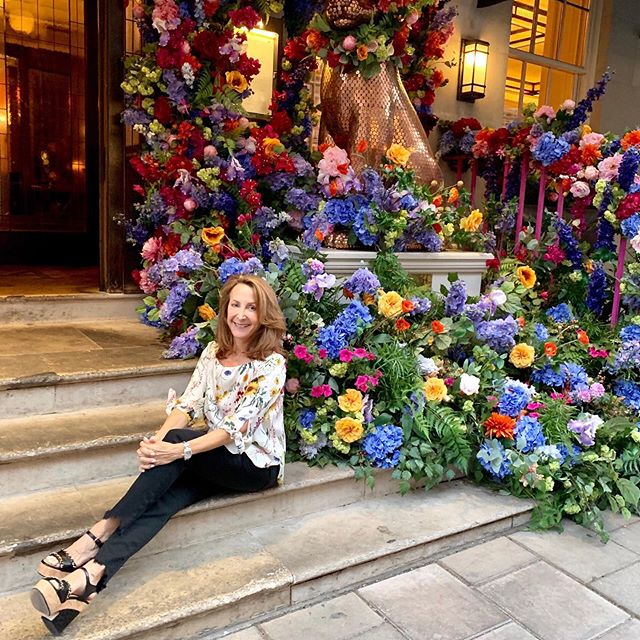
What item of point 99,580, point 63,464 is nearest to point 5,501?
point 63,464

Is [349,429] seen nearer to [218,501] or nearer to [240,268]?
[218,501]

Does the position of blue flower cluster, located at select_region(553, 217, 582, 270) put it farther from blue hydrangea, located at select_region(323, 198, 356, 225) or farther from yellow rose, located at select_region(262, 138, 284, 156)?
yellow rose, located at select_region(262, 138, 284, 156)

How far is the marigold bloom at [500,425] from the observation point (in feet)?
9.29

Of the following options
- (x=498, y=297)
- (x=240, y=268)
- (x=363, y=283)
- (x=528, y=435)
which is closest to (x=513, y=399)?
(x=528, y=435)

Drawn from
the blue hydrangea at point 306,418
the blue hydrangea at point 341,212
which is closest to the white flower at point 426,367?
the blue hydrangea at point 306,418

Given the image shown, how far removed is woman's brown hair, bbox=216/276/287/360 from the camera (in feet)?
7.51

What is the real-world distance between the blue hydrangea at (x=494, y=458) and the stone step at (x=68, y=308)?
235cm

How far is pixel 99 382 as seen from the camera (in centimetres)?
283

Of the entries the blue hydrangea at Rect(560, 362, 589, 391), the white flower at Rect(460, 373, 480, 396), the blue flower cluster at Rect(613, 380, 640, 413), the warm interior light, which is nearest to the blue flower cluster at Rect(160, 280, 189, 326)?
the white flower at Rect(460, 373, 480, 396)

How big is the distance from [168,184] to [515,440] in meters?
2.35

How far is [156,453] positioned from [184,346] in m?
1.13

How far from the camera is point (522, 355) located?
319 cm

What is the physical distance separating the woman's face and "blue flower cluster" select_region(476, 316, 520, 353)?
1.40 meters

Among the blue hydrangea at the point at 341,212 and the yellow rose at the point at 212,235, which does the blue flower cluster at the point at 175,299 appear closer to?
the yellow rose at the point at 212,235
